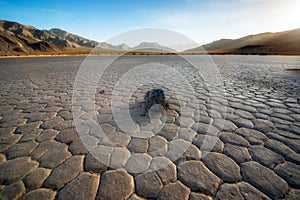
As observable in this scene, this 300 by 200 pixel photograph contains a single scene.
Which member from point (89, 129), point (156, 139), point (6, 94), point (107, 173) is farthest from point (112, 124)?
point (6, 94)

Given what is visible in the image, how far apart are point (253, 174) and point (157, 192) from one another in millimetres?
1103

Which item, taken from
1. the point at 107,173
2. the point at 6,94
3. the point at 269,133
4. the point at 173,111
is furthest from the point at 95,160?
the point at 6,94

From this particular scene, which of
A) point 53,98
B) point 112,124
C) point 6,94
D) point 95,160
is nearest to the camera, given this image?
point 95,160

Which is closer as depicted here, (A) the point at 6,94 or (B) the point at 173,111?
(B) the point at 173,111

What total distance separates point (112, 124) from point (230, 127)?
2.19 metres

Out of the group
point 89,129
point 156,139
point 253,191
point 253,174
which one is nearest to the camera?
point 253,191

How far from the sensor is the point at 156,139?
2389mm

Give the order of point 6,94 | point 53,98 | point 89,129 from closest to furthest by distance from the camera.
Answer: point 89,129 → point 53,98 → point 6,94

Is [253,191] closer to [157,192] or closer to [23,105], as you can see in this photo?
[157,192]

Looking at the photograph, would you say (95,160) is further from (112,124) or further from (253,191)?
(253,191)

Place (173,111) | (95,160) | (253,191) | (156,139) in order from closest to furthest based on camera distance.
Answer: (253,191)
(95,160)
(156,139)
(173,111)

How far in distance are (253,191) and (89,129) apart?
8.09ft

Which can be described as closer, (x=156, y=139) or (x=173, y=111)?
(x=156, y=139)

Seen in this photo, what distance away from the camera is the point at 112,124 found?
2879 mm
